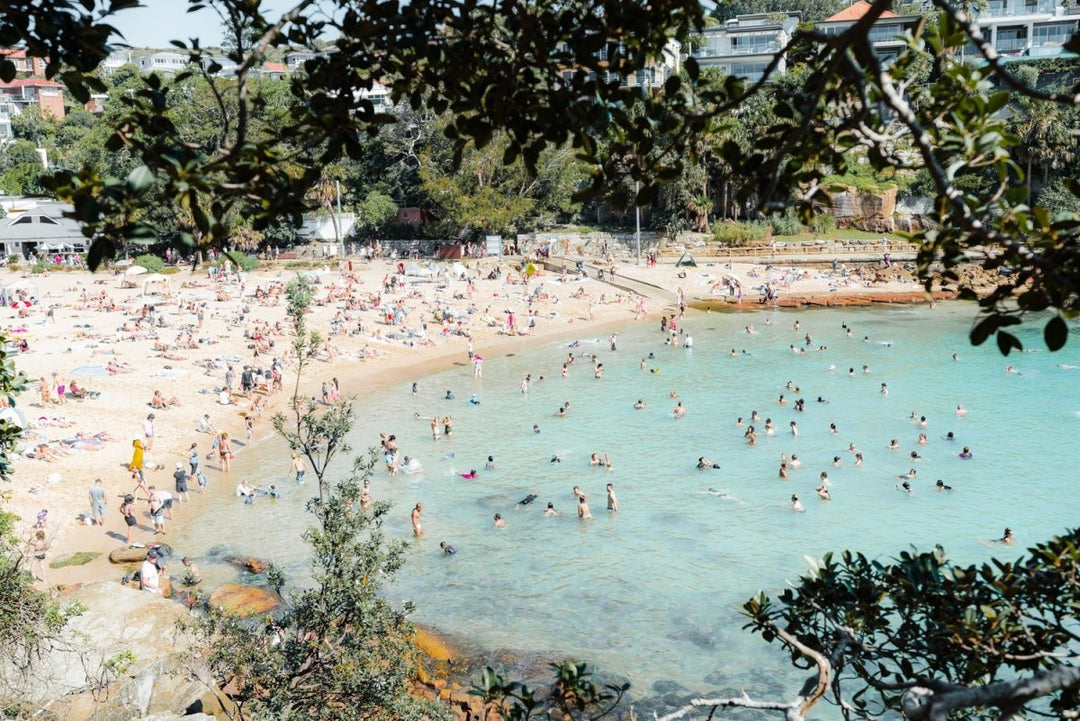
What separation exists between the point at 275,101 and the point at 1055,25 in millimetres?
55800

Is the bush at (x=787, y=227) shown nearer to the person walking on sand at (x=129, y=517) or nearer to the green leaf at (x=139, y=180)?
the person walking on sand at (x=129, y=517)

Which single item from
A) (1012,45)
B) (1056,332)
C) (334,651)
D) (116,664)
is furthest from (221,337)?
(1012,45)

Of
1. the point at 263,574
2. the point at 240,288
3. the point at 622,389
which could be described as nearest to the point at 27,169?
the point at 240,288

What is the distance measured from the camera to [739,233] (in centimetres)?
5638

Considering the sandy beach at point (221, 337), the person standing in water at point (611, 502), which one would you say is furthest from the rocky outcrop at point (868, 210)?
the person standing in water at point (611, 502)

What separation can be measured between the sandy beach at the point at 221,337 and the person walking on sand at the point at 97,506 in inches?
11.1

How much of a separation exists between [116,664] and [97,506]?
1233cm

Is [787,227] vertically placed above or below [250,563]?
above

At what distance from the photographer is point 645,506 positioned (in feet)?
75.3

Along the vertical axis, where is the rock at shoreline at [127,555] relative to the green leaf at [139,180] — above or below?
below

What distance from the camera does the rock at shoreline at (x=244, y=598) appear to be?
17094mm

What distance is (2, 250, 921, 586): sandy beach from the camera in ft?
76.7

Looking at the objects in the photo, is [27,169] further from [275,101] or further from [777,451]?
[777,451]

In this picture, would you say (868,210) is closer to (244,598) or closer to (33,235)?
(33,235)
